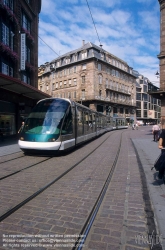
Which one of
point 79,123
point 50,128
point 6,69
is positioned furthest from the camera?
point 6,69

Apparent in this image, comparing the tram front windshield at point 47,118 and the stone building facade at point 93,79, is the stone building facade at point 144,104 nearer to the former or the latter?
the stone building facade at point 93,79

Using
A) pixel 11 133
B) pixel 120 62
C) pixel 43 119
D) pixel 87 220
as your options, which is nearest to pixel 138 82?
pixel 120 62

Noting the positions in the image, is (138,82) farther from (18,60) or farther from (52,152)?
(52,152)

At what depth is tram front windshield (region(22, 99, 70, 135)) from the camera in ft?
29.2

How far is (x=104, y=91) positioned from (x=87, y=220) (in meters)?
52.0

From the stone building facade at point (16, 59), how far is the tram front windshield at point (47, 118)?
613cm

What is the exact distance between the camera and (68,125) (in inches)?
381

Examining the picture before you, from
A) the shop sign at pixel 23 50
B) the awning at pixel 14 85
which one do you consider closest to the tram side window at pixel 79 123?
the awning at pixel 14 85

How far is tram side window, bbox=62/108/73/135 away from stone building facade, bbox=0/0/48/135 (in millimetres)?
6701

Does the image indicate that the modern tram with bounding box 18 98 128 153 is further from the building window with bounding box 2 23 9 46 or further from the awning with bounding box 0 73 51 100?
the building window with bounding box 2 23 9 46

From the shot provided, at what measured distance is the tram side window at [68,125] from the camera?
9195 millimetres

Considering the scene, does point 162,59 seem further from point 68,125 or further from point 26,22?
point 68,125

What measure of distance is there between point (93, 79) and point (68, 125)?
139 ft

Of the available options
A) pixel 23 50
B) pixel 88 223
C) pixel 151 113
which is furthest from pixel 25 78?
pixel 151 113
